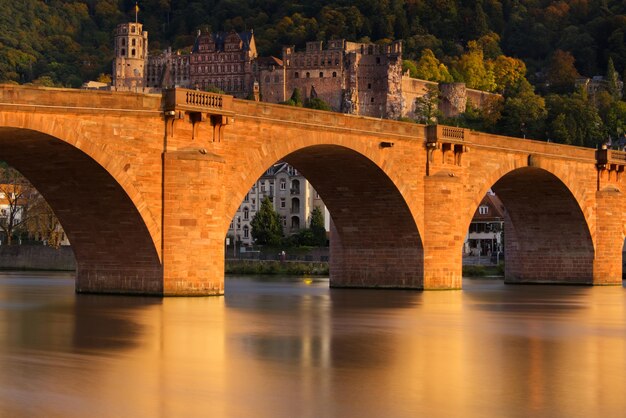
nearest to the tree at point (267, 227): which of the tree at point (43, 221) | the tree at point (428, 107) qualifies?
the tree at point (43, 221)

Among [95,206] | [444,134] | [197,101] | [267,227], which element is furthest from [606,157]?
[267,227]

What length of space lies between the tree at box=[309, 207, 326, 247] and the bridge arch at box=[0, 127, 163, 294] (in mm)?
67991

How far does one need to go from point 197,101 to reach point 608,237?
30087mm

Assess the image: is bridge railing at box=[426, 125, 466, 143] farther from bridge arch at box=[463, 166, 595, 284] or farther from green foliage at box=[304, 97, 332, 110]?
green foliage at box=[304, 97, 332, 110]

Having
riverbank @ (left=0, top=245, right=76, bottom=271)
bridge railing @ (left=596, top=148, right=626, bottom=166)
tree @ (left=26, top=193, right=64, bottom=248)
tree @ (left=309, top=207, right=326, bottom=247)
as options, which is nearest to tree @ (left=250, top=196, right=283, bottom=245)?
tree @ (left=309, top=207, right=326, bottom=247)

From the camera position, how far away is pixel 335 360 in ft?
84.2

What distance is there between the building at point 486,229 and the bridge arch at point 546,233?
45315mm

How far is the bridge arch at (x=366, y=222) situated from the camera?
2026 inches

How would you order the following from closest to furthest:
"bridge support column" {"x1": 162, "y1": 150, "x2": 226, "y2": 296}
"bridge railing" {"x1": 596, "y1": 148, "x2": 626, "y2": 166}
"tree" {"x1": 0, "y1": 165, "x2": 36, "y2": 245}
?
"bridge support column" {"x1": 162, "y1": 150, "x2": 226, "y2": 296} < "bridge railing" {"x1": 596, "y1": 148, "x2": 626, "y2": 166} < "tree" {"x1": 0, "y1": 165, "x2": 36, "y2": 245}

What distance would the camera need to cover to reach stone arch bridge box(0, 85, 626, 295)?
39969mm

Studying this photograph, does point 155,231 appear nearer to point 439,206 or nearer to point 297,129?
point 297,129

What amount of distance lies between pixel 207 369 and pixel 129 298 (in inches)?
685

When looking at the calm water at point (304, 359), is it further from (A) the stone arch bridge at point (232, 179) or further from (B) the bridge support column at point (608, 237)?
(B) the bridge support column at point (608, 237)

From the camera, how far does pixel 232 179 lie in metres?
43.5
